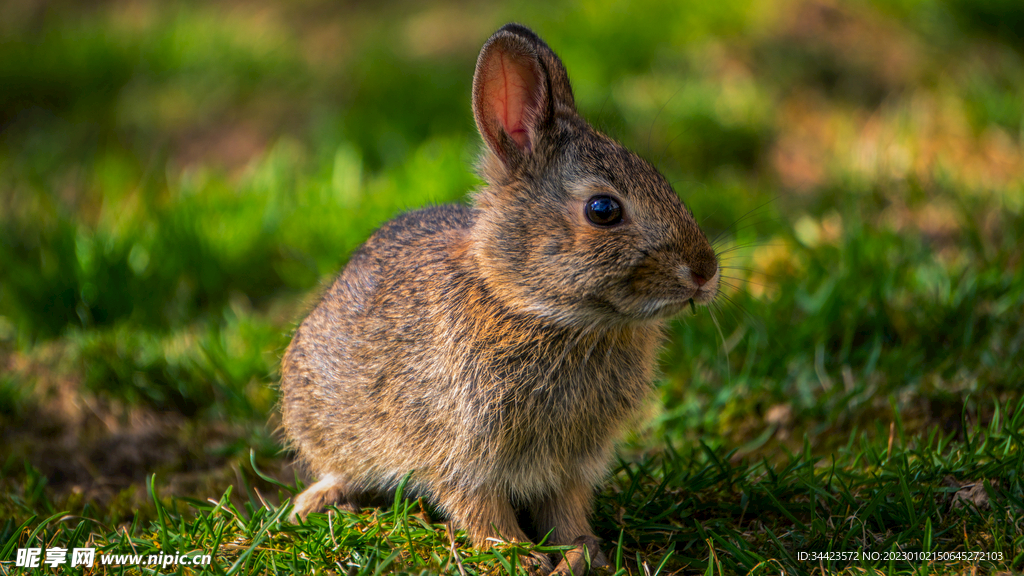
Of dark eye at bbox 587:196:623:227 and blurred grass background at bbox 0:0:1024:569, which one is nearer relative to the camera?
dark eye at bbox 587:196:623:227

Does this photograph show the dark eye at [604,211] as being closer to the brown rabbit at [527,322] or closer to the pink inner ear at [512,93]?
the brown rabbit at [527,322]

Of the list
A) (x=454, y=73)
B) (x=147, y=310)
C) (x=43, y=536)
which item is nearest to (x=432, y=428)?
(x=43, y=536)

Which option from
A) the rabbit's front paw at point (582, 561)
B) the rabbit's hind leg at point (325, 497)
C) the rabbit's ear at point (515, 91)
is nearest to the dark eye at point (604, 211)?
the rabbit's ear at point (515, 91)

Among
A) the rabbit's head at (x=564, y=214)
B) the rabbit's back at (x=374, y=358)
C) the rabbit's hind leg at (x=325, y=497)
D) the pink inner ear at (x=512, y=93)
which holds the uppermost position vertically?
the pink inner ear at (x=512, y=93)

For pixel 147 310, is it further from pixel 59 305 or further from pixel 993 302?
pixel 993 302

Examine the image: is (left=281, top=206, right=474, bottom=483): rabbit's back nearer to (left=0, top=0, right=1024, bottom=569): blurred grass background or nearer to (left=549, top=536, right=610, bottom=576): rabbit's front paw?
(left=0, top=0, right=1024, bottom=569): blurred grass background

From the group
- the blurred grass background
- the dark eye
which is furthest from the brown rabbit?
the blurred grass background
